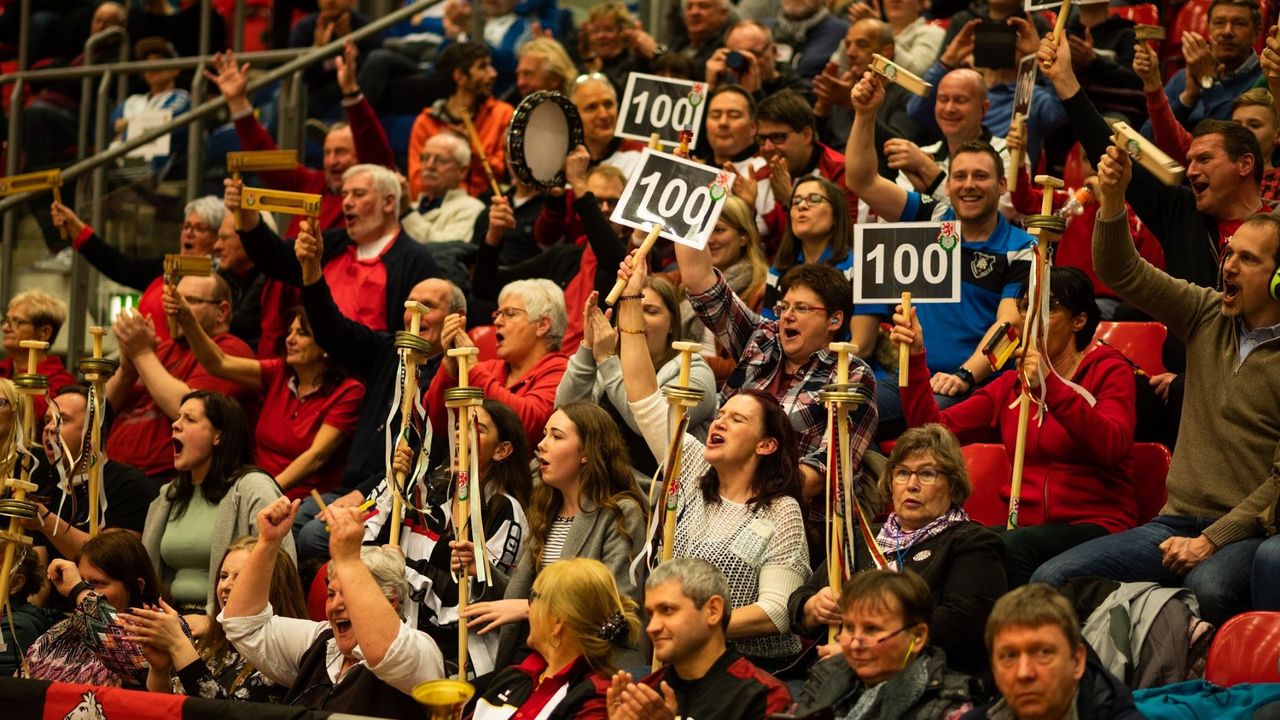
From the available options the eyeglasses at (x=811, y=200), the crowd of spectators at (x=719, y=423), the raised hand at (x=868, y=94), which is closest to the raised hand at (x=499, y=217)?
the crowd of spectators at (x=719, y=423)

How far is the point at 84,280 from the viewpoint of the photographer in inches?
341

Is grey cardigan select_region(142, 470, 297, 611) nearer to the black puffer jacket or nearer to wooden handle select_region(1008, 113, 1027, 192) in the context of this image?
the black puffer jacket

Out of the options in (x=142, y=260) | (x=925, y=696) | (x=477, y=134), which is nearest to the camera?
(x=925, y=696)

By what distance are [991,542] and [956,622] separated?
26 cm

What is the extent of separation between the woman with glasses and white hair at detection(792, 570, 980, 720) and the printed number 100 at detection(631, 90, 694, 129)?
3.46 m

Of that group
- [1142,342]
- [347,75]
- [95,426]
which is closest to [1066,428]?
[1142,342]

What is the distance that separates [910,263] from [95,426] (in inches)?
108

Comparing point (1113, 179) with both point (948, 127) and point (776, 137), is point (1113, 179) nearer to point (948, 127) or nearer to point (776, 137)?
point (948, 127)

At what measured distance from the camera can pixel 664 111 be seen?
729 cm

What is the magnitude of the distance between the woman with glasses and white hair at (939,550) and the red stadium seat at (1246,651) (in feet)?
1.74

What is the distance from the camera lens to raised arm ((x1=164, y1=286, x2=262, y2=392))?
273 inches

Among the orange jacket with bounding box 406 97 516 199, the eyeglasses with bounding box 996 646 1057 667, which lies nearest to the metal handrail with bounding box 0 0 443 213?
the orange jacket with bounding box 406 97 516 199

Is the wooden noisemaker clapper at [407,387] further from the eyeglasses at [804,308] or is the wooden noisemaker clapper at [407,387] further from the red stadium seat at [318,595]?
the eyeglasses at [804,308]

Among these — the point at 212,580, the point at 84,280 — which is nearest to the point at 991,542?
the point at 212,580
